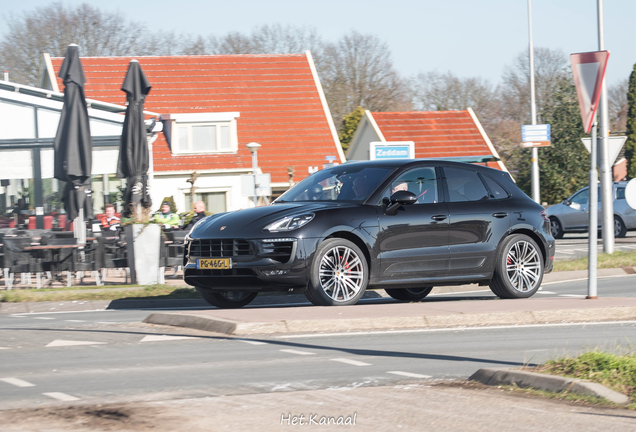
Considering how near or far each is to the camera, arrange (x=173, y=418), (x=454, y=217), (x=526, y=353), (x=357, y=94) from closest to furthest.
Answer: (x=173, y=418)
(x=526, y=353)
(x=454, y=217)
(x=357, y=94)

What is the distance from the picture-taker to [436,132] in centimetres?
4612

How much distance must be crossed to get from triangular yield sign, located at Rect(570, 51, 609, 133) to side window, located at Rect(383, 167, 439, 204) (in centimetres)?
188

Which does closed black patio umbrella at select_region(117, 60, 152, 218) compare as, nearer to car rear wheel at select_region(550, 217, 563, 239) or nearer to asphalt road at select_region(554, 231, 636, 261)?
asphalt road at select_region(554, 231, 636, 261)

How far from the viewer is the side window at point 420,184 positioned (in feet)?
33.6

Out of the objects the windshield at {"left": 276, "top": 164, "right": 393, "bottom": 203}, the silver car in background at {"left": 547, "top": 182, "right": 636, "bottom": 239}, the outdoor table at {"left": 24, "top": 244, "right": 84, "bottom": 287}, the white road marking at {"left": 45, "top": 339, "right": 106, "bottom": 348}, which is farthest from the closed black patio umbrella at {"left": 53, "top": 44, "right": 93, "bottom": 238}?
the silver car in background at {"left": 547, "top": 182, "right": 636, "bottom": 239}

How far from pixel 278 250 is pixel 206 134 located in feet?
91.7

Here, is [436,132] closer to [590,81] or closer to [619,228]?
[619,228]

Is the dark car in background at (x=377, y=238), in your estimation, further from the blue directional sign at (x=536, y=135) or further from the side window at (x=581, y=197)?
the blue directional sign at (x=536, y=135)

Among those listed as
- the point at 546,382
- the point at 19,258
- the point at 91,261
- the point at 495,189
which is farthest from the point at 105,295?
the point at 546,382

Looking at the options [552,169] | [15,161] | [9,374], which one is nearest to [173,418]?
[9,374]

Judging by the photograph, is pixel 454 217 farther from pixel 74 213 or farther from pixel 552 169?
pixel 552 169

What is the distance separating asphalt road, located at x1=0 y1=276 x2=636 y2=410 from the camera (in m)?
5.61

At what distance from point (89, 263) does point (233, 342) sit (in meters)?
7.89

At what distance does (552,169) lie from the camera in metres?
43.0
